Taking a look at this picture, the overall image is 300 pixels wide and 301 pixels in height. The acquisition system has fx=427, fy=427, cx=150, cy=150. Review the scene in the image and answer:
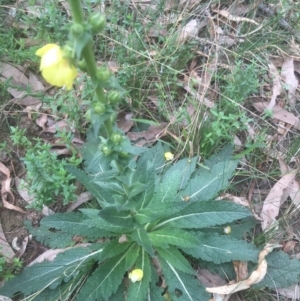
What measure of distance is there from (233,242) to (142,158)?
2.65ft

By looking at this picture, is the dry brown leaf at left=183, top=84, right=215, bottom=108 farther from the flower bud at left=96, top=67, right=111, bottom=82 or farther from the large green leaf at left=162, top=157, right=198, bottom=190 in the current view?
the flower bud at left=96, top=67, right=111, bottom=82

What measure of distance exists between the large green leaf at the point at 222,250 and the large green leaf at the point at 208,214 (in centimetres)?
8

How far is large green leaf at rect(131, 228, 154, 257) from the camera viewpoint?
2.26 meters

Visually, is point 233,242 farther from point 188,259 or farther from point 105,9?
point 105,9

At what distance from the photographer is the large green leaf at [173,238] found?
2.41 meters

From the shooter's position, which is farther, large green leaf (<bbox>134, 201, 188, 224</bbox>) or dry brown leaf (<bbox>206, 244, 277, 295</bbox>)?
dry brown leaf (<bbox>206, 244, 277, 295</bbox>)

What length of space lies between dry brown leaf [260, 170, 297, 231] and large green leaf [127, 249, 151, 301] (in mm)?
837

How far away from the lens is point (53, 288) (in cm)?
258

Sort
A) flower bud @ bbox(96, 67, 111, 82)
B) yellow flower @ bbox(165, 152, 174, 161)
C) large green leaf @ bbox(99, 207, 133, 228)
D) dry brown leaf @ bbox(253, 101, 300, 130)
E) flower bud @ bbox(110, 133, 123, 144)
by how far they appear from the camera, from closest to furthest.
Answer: flower bud @ bbox(96, 67, 111, 82)
flower bud @ bbox(110, 133, 123, 144)
large green leaf @ bbox(99, 207, 133, 228)
yellow flower @ bbox(165, 152, 174, 161)
dry brown leaf @ bbox(253, 101, 300, 130)

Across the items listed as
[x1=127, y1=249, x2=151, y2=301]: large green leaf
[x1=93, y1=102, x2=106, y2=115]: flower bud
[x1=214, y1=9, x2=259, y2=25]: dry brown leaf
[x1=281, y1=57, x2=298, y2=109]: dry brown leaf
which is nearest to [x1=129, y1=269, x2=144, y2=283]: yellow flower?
[x1=127, y1=249, x2=151, y2=301]: large green leaf

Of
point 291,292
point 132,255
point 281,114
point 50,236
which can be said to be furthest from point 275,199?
point 50,236

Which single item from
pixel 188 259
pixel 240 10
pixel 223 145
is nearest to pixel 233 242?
pixel 188 259

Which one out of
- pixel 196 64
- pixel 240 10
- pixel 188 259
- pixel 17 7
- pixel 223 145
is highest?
pixel 17 7

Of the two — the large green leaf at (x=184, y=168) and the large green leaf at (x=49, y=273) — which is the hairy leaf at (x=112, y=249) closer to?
the large green leaf at (x=49, y=273)
